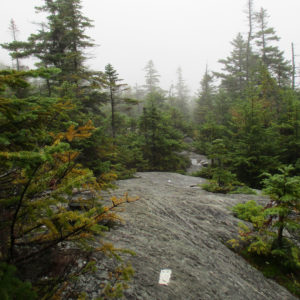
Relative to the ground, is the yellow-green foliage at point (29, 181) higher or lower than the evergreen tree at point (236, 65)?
lower

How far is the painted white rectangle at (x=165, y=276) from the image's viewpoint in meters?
3.82

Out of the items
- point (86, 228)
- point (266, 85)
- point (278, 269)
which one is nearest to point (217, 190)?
point (278, 269)

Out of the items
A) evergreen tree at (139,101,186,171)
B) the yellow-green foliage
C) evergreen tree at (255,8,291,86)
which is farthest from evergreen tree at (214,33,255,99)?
the yellow-green foliage

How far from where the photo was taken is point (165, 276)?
3.97m

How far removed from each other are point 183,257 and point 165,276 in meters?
0.90

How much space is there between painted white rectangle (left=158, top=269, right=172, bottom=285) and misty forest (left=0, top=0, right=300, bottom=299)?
56 cm

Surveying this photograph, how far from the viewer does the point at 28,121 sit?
2617mm

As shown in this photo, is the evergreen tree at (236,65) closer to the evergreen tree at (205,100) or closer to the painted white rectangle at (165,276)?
the evergreen tree at (205,100)

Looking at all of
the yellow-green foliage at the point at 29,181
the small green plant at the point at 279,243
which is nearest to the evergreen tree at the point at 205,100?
the small green plant at the point at 279,243

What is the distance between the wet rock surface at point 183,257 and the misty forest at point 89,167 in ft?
0.62

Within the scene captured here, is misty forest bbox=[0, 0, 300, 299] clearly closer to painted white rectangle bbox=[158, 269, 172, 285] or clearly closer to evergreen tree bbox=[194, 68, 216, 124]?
painted white rectangle bbox=[158, 269, 172, 285]

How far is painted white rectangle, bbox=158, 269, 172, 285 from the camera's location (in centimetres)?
382

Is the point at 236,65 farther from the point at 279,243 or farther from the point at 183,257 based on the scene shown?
the point at 183,257

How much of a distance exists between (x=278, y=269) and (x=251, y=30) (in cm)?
3374
